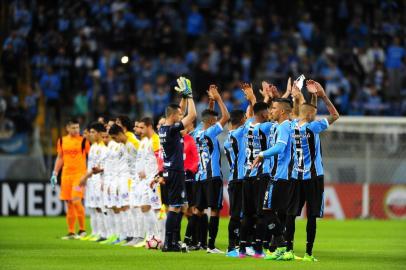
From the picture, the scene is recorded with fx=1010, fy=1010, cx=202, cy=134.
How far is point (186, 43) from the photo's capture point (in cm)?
3553

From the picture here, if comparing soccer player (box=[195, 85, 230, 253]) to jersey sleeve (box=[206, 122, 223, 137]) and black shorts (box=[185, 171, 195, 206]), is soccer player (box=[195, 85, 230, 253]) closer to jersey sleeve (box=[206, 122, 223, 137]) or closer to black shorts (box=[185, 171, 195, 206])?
jersey sleeve (box=[206, 122, 223, 137])

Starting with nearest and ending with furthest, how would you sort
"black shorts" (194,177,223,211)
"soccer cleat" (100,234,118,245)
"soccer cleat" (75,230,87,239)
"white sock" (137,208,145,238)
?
"black shorts" (194,177,223,211) → "white sock" (137,208,145,238) → "soccer cleat" (100,234,118,245) → "soccer cleat" (75,230,87,239)

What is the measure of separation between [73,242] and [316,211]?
702 centimetres

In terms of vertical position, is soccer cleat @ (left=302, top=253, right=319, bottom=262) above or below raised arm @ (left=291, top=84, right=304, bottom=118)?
below

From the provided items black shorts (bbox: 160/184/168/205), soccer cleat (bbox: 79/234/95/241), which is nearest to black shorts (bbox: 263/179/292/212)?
black shorts (bbox: 160/184/168/205)

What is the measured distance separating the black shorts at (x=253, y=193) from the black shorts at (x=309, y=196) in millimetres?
799

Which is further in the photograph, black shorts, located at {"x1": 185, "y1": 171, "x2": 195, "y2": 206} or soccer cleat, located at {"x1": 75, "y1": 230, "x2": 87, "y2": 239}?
soccer cleat, located at {"x1": 75, "y1": 230, "x2": 87, "y2": 239}

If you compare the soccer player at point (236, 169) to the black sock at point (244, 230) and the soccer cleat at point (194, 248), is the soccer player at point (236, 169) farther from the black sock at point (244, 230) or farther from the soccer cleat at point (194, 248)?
the soccer cleat at point (194, 248)

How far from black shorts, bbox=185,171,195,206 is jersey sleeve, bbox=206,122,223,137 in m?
1.00

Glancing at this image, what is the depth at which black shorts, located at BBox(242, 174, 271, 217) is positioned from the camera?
54.0 feet

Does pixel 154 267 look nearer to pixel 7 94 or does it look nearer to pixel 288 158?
pixel 288 158

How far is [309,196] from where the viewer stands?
615 inches

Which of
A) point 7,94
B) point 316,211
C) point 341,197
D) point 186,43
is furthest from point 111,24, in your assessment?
point 316,211

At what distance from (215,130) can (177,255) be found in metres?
2.33
